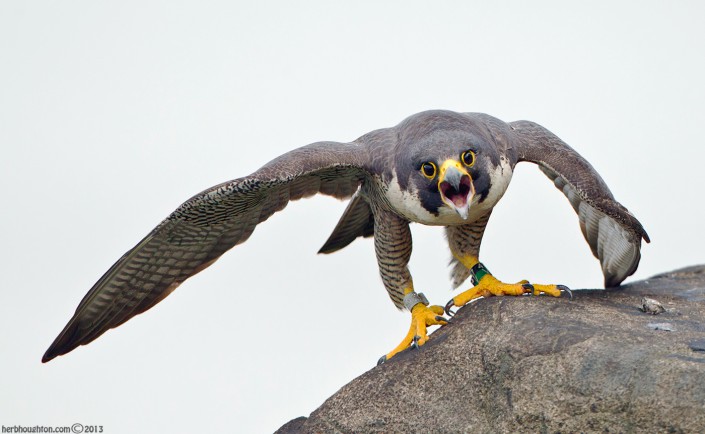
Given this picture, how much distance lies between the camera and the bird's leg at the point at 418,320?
6086mm

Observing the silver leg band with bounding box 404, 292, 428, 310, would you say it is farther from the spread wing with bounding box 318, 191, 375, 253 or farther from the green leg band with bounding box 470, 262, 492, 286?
the spread wing with bounding box 318, 191, 375, 253

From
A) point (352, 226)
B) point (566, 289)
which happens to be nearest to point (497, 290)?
point (566, 289)

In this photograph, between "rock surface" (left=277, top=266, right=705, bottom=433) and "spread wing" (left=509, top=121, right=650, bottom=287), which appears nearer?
"rock surface" (left=277, top=266, right=705, bottom=433)

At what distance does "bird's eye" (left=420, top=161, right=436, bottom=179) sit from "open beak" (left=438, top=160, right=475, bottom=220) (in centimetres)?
8

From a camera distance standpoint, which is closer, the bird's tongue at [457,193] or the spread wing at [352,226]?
the bird's tongue at [457,193]

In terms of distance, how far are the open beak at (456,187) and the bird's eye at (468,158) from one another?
0.22ft

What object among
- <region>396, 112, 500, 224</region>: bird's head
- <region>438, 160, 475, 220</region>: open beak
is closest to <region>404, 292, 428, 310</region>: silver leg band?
<region>396, 112, 500, 224</region>: bird's head

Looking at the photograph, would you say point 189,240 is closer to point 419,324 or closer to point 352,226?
point 352,226

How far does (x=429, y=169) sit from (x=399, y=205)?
401 millimetres

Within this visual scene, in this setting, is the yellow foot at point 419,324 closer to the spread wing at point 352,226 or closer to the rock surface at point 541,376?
the rock surface at point 541,376

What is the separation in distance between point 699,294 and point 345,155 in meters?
2.70

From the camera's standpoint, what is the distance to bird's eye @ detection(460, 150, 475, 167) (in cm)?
561

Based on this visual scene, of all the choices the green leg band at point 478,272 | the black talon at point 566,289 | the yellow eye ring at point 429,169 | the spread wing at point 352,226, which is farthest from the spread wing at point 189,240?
the black talon at point 566,289

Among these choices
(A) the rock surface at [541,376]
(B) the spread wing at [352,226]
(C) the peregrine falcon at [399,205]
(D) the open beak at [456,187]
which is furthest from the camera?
(B) the spread wing at [352,226]
